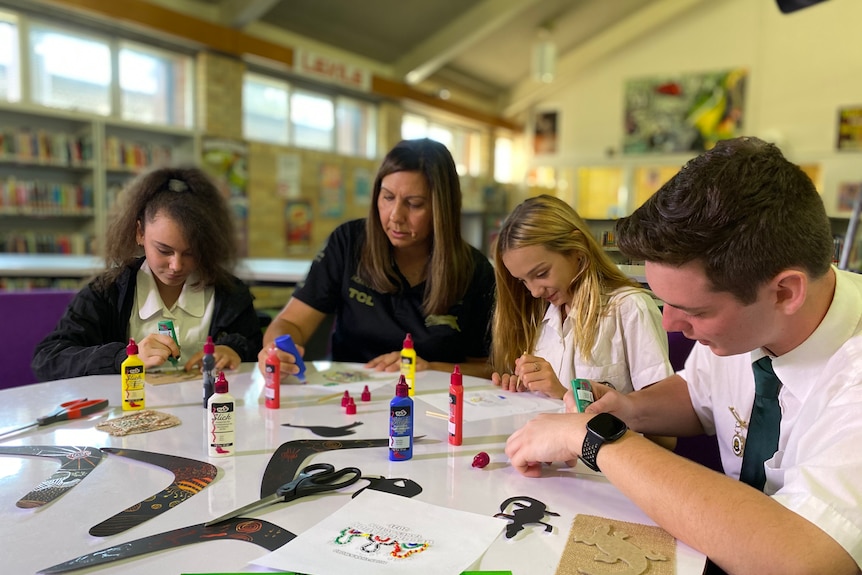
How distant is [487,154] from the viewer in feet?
37.8

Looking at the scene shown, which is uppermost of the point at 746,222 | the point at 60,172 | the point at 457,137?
the point at 457,137

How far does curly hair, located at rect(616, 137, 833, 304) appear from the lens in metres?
0.89

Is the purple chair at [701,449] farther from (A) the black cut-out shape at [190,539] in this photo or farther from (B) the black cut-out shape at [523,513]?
(A) the black cut-out shape at [190,539]

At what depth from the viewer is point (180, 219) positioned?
6.42 feet

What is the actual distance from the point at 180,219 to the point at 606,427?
1.50m

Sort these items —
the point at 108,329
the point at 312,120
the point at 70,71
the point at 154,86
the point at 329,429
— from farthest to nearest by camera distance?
1. the point at 312,120
2. the point at 154,86
3. the point at 70,71
4. the point at 108,329
5. the point at 329,429

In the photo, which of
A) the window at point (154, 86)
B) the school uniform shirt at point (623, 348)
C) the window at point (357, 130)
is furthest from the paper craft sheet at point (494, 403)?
the window at point (357, 130)

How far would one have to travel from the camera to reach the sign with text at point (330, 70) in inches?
295

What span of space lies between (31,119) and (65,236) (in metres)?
1.09

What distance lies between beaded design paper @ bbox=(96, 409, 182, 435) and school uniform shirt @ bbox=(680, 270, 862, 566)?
122 centimetres

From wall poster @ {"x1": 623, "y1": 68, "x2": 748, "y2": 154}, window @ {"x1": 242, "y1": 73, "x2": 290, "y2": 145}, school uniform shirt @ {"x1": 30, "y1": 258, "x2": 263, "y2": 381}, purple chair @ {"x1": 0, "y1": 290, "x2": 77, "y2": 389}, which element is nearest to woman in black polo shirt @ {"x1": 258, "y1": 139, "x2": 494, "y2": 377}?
school uniform shirt @ {"x1": 30, "y1": 258, "x2": 263, "y2": 381}

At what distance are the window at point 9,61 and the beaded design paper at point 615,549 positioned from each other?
6.23m

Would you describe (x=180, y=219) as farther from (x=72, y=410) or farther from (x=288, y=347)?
(x=72, y=410)

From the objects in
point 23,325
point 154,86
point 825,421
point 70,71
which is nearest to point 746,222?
point 825,421
